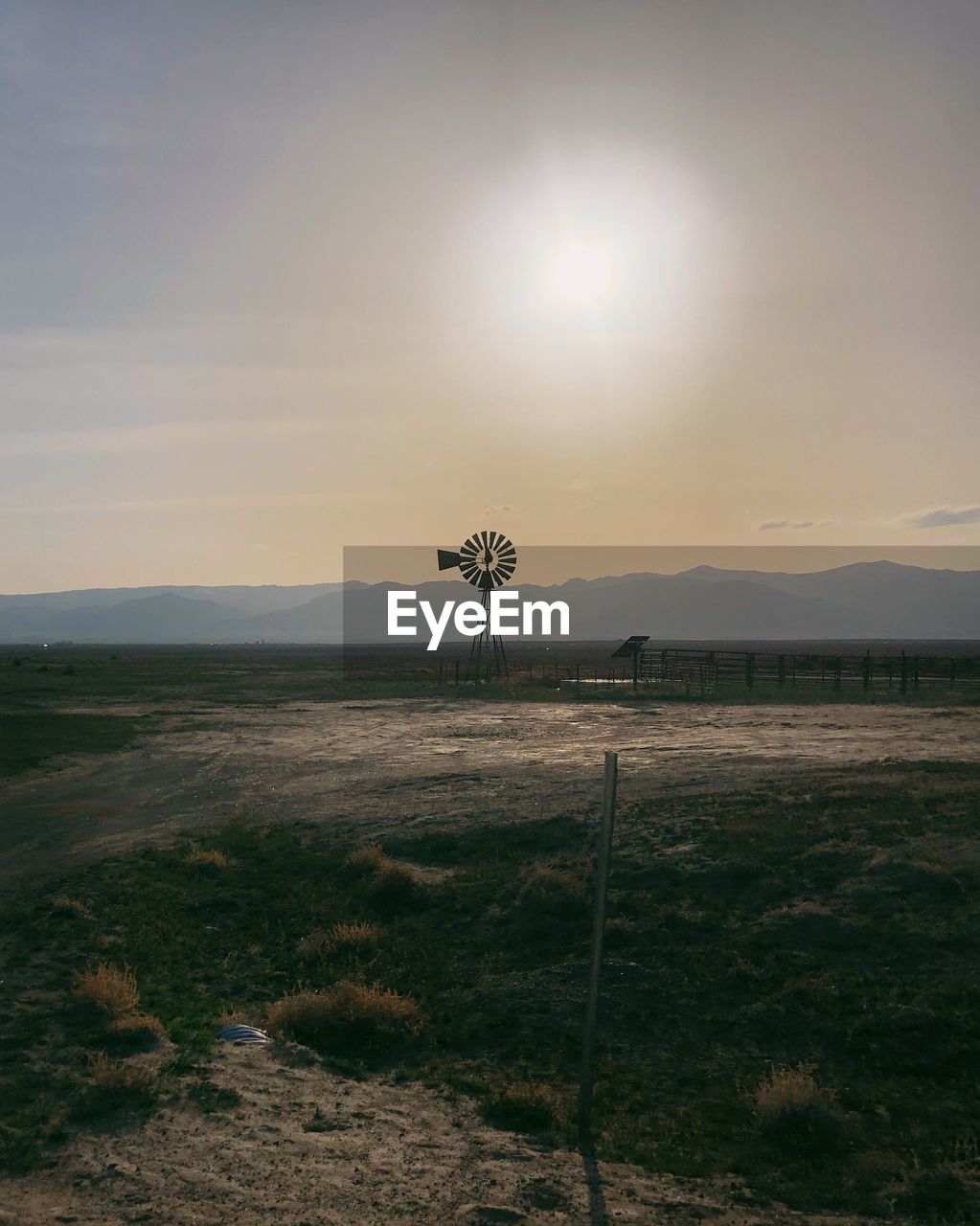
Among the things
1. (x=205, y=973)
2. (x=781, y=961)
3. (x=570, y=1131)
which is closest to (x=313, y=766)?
(x=205, y=973)

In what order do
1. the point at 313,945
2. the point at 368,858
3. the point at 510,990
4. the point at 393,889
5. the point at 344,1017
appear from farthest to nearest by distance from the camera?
the point at 368,858 → the point at 393,889 → the point at 313,945 → the point at 510,990 → the point at 344,1017

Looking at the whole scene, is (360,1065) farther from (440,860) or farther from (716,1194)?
(440,860)

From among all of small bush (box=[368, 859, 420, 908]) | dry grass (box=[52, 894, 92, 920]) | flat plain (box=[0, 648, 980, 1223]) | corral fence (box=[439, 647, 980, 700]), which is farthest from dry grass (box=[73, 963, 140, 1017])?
corral fence (box=[439, 647, 980, 700])

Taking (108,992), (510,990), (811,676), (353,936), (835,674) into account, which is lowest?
(510,990)

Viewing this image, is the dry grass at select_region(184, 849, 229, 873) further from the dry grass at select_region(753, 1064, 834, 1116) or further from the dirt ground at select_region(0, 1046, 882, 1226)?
the dry grass at select_region(753, 1064, 834, 1116)

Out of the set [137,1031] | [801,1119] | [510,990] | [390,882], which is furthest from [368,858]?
[801,1119]

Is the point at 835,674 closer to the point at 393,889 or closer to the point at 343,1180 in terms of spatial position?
the point at 393,889
